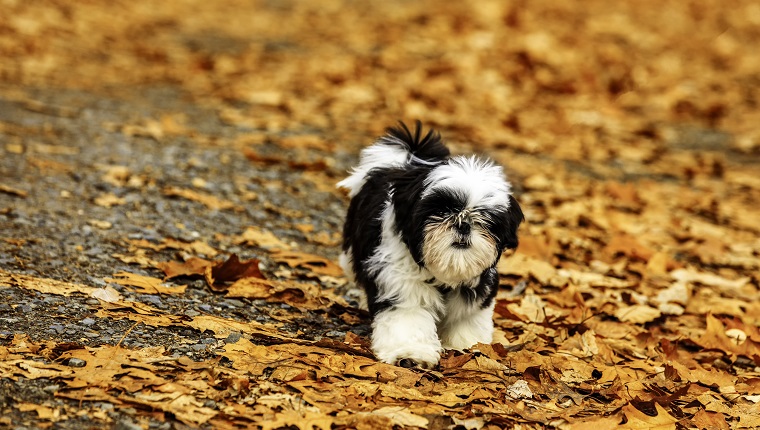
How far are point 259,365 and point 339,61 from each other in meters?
10.1

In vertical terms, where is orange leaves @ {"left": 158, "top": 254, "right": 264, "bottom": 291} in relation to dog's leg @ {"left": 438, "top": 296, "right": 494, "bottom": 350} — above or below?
below

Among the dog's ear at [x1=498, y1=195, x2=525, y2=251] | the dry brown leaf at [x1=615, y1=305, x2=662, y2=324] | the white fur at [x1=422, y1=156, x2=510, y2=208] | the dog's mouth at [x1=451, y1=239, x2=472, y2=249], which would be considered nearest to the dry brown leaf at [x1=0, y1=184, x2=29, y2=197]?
the white fur at [x1=422, y1=156, x2=510, y2=208]

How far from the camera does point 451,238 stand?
437 centimetres

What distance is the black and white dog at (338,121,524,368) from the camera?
4.41 meters

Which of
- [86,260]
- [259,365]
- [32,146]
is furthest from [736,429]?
[32,146]

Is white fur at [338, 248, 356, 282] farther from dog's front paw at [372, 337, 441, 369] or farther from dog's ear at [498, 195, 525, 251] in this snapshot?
dog's ear at [498, 195, 525, 251]

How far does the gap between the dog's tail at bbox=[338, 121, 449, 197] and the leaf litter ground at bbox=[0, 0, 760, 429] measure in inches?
35.5

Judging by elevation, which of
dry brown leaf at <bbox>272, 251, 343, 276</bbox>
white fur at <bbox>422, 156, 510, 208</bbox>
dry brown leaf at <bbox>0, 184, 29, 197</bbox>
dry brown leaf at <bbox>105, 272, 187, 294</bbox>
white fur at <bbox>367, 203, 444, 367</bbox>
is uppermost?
white fur at <bbox>422, 156, 510, 208</bbox>

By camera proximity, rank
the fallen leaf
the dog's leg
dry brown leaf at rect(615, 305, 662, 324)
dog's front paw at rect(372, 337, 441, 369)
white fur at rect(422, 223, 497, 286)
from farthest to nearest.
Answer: dry brown leaf at rect(615, 305, 662, 324) < the fallen leaf < the dog's leg < dog's front paw at rect(372, 337, 441, 369) < white fur at rect(422, 223, 497, 286)

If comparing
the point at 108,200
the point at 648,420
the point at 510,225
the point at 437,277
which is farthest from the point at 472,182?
the point at 108,200

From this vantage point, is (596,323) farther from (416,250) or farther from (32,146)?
(32,146)

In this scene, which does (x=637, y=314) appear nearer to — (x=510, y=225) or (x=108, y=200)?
(x=510, y=225)

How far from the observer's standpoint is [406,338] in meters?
4.61

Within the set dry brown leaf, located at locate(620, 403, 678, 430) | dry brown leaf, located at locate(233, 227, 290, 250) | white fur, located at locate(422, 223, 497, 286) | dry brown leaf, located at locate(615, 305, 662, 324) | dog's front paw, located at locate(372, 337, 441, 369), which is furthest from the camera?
dry brown leaf, located at locate(233, 227, 290, 250)
